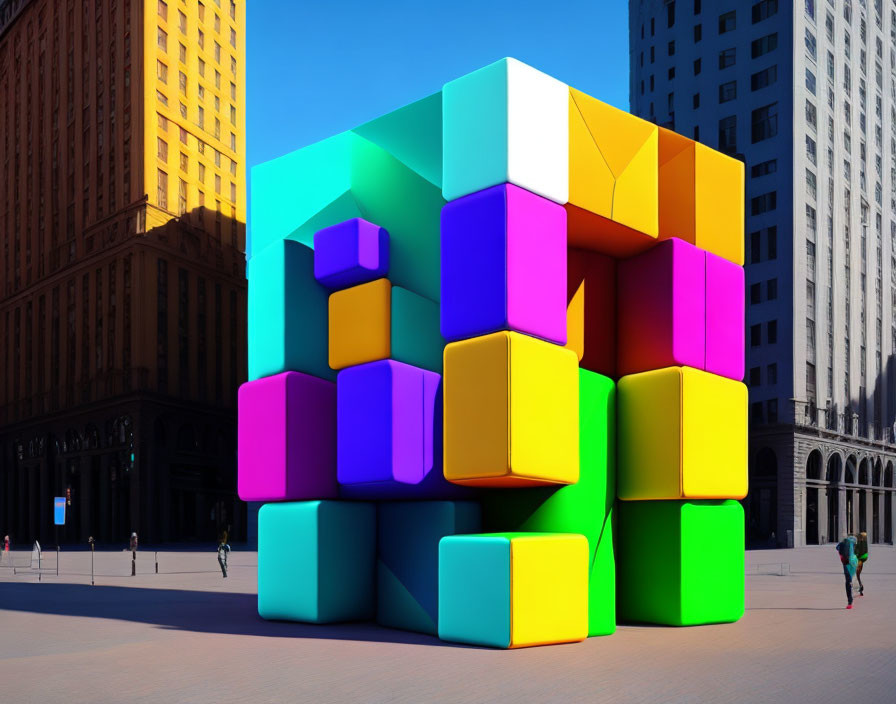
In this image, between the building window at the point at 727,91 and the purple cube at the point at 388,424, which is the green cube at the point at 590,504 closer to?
the purple cube at the point at 388,424

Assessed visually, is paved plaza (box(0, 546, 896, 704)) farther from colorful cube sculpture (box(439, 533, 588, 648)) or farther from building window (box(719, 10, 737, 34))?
building window (box(719, 10, 737, 34))

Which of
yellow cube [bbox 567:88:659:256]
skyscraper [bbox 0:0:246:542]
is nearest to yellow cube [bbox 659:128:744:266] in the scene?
yellow cube [bbox 567:88:659:256]

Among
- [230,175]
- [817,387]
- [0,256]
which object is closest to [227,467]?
[230,175]

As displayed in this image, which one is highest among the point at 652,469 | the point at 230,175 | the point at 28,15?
the point at 28,15

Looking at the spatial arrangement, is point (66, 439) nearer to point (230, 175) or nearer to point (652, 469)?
point (230, 175)

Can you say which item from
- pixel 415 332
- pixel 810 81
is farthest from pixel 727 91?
pixel 415 332

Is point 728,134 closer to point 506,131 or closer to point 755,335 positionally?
point 755,335

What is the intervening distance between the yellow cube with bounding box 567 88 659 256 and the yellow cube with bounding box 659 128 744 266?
0.82m

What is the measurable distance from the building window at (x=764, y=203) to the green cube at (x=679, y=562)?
45716 millimetres

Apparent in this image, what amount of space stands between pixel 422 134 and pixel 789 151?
155 feet

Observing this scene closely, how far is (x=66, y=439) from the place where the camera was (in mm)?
70875

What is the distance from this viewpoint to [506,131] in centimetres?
1528

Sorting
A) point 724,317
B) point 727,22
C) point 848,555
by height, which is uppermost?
point 727,22

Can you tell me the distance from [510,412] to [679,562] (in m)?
4.75
